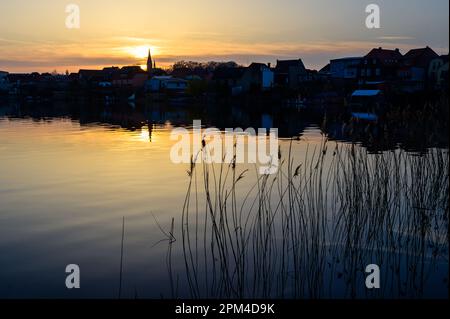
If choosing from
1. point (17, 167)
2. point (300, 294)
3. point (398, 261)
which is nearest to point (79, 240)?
point (300, 294)

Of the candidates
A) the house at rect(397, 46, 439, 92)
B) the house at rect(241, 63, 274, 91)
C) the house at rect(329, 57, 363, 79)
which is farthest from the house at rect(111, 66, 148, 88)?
the house at rect(397, 46, 439, 92)

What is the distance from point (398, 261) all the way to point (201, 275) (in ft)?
8.90

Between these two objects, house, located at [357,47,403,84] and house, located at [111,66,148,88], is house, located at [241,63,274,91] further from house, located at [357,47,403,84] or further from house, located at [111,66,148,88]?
house, located at [111,66,148,88]

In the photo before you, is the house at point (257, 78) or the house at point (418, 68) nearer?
the house at point (418, 68)

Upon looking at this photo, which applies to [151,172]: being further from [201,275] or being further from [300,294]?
[300,294]

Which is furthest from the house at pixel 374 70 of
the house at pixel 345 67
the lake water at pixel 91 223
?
the lake water at pixel 91 223

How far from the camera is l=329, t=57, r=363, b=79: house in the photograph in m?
78.5

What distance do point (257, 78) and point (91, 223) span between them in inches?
2873

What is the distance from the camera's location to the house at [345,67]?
78544 mm

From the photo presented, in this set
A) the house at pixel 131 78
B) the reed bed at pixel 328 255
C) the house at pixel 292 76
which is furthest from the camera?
the house at pixel 131 78

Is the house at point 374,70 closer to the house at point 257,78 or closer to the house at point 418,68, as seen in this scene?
the house at point 418,68

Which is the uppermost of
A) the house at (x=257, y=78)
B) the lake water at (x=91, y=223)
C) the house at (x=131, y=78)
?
the house at (x=131, y=78)

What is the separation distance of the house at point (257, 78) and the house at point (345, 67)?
1194 cm

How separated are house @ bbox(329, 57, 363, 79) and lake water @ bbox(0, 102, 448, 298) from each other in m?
62.4
